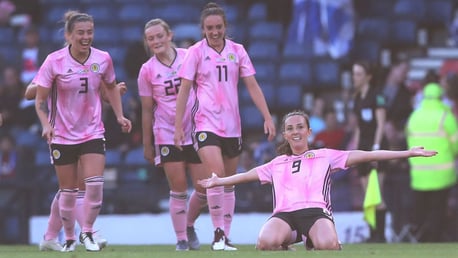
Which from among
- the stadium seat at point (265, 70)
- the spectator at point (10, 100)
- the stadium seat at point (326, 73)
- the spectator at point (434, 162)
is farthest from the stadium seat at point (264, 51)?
the spectator at point (434, 162)

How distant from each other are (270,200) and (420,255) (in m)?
6.52

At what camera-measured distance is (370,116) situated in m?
16.0

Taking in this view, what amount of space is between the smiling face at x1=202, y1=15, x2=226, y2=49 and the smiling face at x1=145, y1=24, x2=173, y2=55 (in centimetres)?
58

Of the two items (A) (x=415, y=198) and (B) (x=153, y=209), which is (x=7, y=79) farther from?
(A) (x=415, y=198)

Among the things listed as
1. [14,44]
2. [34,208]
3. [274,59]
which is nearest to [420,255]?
[34,208]

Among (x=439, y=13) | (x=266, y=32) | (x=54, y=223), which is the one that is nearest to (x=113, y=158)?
(x=266, y=32)

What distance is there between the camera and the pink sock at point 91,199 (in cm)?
1275

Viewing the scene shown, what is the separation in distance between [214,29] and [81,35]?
1.19 meters

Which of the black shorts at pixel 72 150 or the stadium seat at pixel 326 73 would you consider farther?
the stadium seat at pixel 326 73

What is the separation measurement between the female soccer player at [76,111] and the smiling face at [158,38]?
62 cm

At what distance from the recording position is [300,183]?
11.8 meters

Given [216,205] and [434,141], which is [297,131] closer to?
[216,205]

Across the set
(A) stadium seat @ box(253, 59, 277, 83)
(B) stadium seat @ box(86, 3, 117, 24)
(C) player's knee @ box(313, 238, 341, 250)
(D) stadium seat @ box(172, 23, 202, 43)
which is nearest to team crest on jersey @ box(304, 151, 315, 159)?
(C) player's knee @ box(313, 238, 341, 250)

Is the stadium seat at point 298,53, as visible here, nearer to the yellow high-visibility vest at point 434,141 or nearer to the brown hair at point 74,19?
the yellow high-visibility vest at point 434,141
